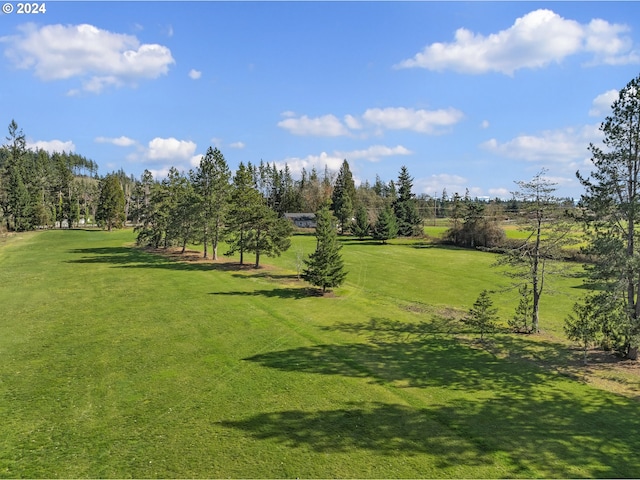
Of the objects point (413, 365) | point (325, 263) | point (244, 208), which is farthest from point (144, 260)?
point (413, 365)

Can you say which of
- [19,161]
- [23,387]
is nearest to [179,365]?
[23,387]

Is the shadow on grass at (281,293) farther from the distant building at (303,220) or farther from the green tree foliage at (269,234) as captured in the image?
the distant building at (303,220)

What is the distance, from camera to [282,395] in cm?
1409

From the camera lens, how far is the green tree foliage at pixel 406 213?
9169cm

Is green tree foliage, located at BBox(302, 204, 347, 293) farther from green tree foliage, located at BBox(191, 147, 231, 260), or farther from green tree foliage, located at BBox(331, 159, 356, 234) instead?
green tree foliage, located at BBox(331, 159, 356, 234)

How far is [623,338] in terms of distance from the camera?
A: 18969mm

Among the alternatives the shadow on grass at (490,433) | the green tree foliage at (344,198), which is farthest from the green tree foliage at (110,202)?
the shadow on grass at (490,433)

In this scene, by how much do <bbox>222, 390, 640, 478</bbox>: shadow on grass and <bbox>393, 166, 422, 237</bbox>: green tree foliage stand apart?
3086 inches

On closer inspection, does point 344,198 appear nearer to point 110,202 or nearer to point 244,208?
point 110,202

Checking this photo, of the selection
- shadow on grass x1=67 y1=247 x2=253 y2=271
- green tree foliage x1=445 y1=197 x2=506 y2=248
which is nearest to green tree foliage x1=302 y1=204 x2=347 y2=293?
shadow on grass x1=67 y1=247 x2=253 y2=271

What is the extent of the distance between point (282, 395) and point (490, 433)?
6.90m

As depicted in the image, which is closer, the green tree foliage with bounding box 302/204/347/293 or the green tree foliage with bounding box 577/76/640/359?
the green tree foliage with bounding box 577/76/640/359

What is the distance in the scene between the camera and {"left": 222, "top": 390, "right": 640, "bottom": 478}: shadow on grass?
10414 mm

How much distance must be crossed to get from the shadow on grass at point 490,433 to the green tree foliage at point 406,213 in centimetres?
7839
